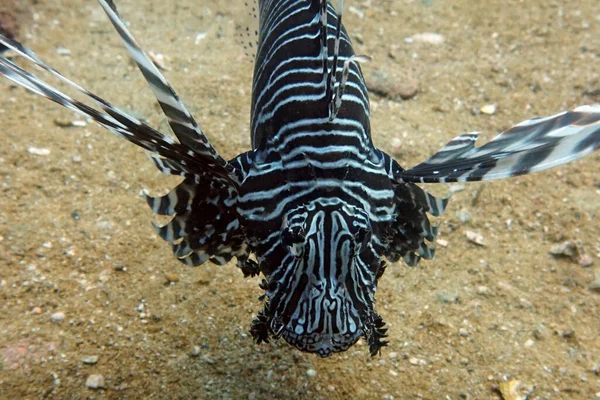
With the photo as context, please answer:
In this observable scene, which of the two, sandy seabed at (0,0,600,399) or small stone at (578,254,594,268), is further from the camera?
small stone at (578,254,594,268)

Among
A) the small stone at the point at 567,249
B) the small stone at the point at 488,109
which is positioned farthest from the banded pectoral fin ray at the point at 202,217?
the small stone at the point at 488,109

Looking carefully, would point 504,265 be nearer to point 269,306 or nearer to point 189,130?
point 269,306

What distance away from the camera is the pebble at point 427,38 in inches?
254

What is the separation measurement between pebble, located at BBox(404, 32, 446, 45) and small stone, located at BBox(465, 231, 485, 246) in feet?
10.5

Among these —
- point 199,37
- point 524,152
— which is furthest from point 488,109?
point 199,37

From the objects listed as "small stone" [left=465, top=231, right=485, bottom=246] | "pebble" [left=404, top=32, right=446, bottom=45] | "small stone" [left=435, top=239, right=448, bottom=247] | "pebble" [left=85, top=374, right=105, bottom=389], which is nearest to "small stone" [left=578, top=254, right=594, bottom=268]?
"small stone" [left=465, top=231, right=485, bottom=246]

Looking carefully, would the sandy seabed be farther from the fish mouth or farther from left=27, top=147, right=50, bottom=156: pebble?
the fish mouth

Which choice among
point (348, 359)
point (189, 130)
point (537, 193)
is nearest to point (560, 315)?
point (537, 193)

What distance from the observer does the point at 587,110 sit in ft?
8.28

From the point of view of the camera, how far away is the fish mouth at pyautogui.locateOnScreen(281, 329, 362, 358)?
1.92 meters

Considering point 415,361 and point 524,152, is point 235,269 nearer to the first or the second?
point 415,361

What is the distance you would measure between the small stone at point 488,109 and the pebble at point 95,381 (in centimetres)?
468

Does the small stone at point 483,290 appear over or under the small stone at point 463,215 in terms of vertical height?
under

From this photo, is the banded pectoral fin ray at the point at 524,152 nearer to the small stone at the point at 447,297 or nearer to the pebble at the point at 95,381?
the small stone at the point at 447,297
